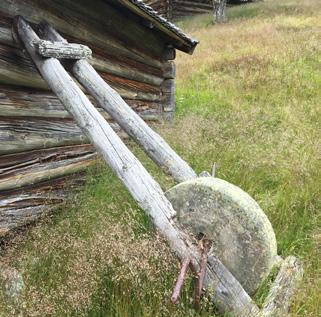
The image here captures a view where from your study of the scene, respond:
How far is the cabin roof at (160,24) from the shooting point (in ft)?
17.0

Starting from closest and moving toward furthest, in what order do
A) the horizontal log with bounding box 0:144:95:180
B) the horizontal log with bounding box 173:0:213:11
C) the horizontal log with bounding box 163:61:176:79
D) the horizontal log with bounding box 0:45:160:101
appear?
1. the horizontal log with bounding box 0:45:160:101
2. the horizontal log with bounding box 0:144:95:180
3. the horizontal log with bounding box 163:61:176:79
4. the horizontal log with bounding box 173:0:213:11

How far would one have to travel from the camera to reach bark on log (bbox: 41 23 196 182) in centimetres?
370

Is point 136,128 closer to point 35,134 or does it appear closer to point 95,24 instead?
point 35,134

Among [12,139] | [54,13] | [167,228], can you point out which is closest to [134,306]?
[167,228]

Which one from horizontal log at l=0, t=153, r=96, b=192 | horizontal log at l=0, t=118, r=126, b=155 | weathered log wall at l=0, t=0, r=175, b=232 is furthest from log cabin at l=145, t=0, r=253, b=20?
horizontal log at l=0, t=118, r=126, b=155

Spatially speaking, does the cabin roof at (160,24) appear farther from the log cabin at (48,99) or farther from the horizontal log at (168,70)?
the horizontal log at (168,70)

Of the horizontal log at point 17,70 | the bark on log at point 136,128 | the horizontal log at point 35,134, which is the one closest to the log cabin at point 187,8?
the horizontal log at point 35,134

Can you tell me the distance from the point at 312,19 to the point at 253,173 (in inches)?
506

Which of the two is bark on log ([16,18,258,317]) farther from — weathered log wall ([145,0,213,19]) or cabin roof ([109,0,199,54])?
weathered log wall ([145,0,213,19])

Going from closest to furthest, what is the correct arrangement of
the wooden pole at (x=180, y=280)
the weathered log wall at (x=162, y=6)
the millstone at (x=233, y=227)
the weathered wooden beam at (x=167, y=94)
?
1. the wooden pole at (x=180, y=280)
2. the millstone at (x=233, y=227)
3. the weathered wooden beam at (x=167, y=94)
4. the weathered log wall at (x=162, y=6)

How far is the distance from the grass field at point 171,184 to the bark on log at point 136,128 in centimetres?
50

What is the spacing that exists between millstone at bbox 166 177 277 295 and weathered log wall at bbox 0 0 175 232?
1935 millimetres

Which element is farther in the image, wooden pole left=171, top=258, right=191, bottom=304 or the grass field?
the grass field

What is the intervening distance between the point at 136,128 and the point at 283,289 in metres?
1.75
